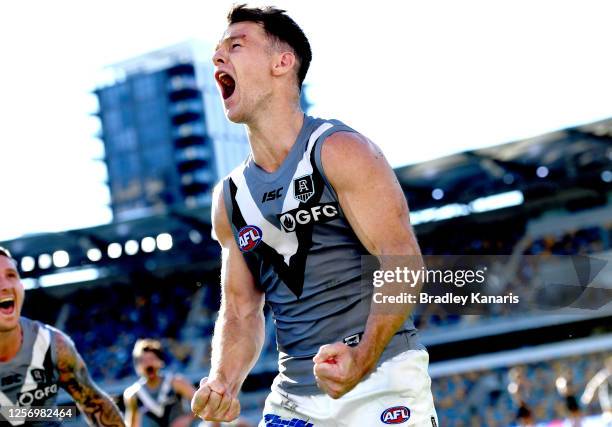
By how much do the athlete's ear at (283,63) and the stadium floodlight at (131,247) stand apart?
31.1m

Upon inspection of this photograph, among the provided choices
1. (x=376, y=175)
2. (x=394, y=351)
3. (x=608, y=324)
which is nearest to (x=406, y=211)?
(x=376, y=175)

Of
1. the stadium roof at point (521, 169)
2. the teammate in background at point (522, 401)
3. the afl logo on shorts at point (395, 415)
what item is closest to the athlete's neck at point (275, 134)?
the afl logo on shorts at point (395, 415)

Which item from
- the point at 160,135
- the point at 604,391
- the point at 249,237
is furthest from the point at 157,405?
the point at 160,135

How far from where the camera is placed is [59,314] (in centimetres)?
3622

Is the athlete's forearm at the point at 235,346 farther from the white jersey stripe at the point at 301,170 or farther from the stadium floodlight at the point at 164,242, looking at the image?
the stadium floodlight at the point at 164,242

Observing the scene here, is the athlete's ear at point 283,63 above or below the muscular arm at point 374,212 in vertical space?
above

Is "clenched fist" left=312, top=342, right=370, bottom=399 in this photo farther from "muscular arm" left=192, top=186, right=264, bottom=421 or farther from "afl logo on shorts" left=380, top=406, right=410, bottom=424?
"muscular arm" left=192, top=186, right=264, bottom=421

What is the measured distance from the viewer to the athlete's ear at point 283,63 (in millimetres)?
4832

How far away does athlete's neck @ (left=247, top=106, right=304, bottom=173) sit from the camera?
4.80 meters

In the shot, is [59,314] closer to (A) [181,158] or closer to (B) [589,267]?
(B) [589,267]

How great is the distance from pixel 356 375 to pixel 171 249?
1232 inches

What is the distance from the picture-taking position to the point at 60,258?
36438mm

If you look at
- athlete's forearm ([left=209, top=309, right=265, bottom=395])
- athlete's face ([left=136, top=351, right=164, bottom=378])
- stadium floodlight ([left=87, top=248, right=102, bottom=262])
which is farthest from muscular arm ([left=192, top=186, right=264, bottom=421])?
stadium floodlight ([left=87, top=248, right=102, bottom=262])

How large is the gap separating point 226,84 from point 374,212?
36.0 inches
